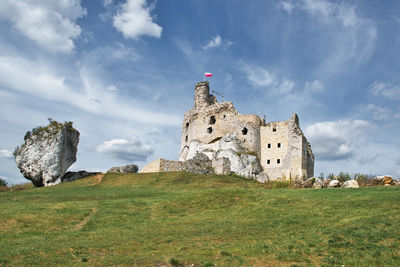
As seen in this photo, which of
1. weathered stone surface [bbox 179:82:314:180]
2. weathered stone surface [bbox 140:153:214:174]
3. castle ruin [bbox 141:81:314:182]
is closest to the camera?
weathered stone surface [bbox 179:82:314:180]

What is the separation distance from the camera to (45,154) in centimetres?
4944

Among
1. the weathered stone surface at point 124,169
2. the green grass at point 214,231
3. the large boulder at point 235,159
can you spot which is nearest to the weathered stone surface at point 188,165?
the large boulder at point 235,159

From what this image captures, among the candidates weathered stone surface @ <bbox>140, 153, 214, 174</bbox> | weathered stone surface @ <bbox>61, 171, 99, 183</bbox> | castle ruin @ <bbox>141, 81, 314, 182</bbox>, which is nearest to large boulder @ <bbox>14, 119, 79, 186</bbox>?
weathered stone surface @ <bbox>61, 171, 99, 183</bbox>

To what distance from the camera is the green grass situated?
42.6 ft

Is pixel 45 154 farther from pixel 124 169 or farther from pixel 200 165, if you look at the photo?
pixel 200 165

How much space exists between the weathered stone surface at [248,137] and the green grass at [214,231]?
2089 centimetres

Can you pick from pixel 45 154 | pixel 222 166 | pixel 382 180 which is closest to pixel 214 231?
pixel 382 180

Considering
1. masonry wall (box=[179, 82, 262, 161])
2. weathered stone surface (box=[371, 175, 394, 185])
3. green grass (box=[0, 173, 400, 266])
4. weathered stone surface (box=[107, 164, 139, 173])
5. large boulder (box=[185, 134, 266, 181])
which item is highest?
masonry wall (box=[179, 82, 262, 161])

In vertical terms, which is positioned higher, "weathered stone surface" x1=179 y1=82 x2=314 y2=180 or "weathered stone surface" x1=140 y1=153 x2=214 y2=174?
"weathered stone surface" x1=179 y1=82 x2=314 y2=180

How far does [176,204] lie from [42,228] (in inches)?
377

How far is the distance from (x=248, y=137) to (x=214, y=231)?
34.9 meters

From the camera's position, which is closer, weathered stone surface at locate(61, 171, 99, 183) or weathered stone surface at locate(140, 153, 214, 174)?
weathered stone surface at locate(140, 153, 214, 174)

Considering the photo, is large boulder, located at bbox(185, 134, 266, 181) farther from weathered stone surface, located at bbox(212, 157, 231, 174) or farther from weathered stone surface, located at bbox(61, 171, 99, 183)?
weathered stone surface, located at bbox(61, 171, 99, 183)

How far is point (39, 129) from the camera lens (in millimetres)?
50906
